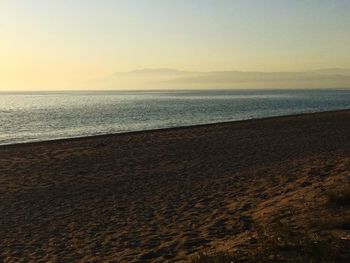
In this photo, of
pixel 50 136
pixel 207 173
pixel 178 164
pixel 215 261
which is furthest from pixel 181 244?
pixel 50 136

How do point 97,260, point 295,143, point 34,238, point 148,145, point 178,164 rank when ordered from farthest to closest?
1. point 148,145
2. point 295,143
3. point 178,164
4. point 34,238
5. point 97,260

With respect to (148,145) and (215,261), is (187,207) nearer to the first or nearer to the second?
(215,261)

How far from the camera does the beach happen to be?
898cm

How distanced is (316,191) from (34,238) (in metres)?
6.65

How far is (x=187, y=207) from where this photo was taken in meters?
12.2

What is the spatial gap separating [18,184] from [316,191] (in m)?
10.5

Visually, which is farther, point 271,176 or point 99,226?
point 271,176

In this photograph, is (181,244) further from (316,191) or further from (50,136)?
(50,136)

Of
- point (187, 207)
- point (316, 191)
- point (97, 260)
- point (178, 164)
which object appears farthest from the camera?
point (178, 164)

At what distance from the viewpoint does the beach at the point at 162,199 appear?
8.98 metres

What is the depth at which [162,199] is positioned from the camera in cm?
1341

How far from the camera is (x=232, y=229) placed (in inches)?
376

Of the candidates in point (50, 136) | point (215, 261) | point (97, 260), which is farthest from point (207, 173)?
point (50, 136)

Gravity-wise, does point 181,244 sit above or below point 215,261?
below
